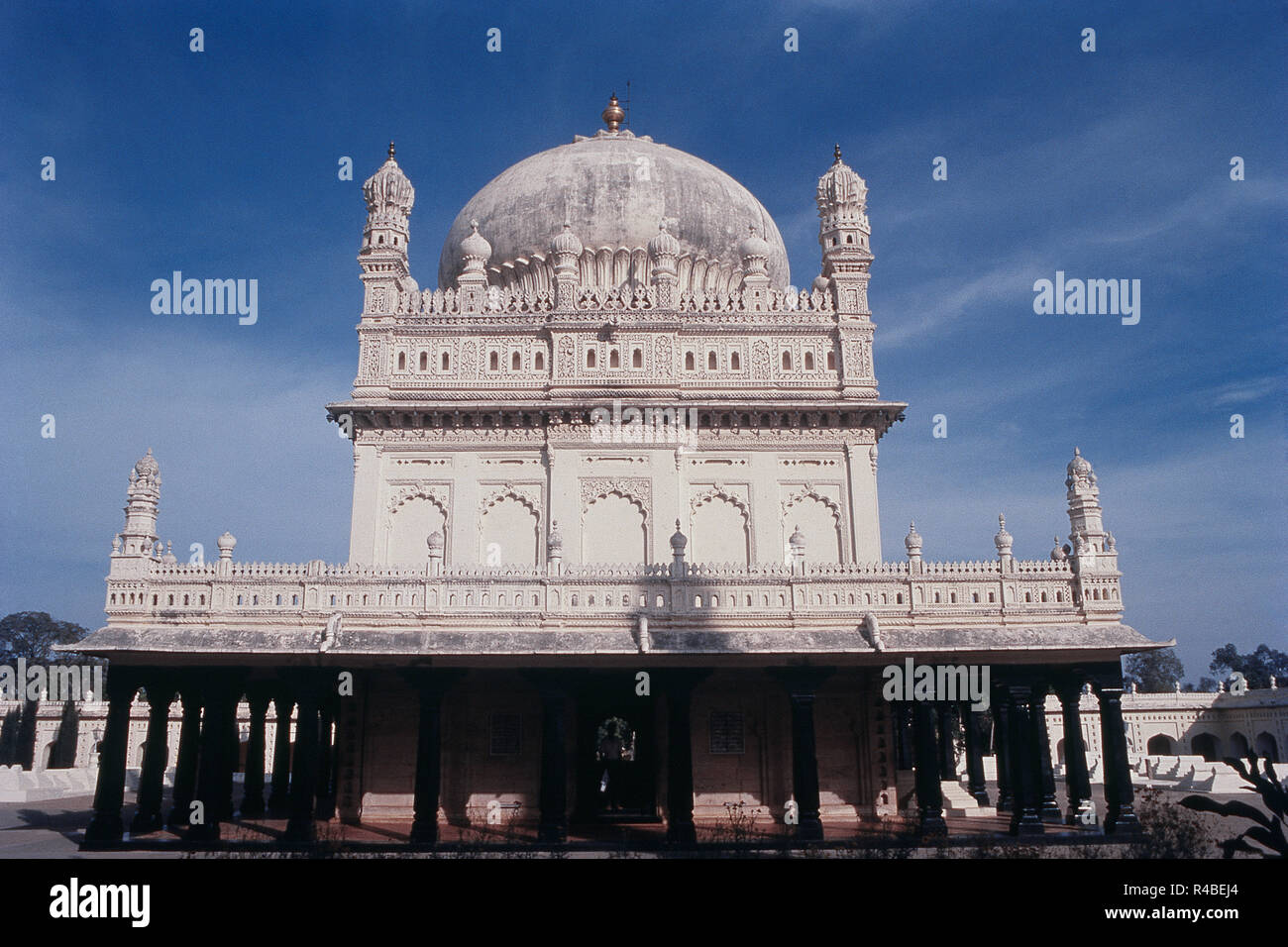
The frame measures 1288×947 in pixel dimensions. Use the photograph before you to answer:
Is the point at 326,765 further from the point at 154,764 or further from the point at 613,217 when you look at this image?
the point at 613,217

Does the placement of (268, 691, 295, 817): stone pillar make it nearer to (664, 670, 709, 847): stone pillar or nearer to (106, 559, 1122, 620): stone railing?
(106, 559, 1122, 620): stone railing

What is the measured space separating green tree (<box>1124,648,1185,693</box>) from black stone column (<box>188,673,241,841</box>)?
87.1 metres

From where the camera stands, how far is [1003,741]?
73.4 ft

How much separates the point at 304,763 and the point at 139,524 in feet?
19.4

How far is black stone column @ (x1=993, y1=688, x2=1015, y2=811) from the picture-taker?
2074cm

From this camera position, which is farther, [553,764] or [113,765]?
[553,764]

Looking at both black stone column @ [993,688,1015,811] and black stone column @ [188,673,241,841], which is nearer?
black stone column @ [188,673,241,841]

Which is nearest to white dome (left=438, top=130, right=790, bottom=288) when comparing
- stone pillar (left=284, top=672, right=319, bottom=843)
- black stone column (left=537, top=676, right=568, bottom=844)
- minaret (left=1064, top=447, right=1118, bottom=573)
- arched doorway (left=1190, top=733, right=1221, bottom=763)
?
minaret (left=1064, top=447, right=1118, bottom=573)

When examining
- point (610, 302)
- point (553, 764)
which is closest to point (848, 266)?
point (610, 302)

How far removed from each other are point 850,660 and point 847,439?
8.86 m

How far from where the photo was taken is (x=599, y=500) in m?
26.4

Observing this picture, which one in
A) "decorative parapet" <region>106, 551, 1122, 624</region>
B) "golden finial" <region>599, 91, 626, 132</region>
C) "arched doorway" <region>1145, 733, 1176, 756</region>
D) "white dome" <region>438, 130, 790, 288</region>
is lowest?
"arched doorway" <region>1145, 733, 1176, 756</region>
